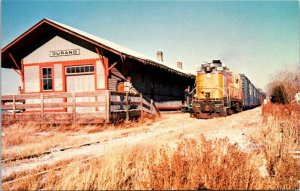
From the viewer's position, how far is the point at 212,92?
52.5 feet

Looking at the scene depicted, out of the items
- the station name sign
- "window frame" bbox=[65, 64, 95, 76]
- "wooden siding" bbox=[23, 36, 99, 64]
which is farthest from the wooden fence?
the station name sign

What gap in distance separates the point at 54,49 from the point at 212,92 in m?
8.63

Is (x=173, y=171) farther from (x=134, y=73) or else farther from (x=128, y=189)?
(x=134, y=73)

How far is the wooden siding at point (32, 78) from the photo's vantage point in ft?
52.3

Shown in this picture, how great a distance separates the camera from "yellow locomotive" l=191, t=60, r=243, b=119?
50.0ft

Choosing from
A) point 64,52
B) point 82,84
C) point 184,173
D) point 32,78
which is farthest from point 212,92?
point 184,173

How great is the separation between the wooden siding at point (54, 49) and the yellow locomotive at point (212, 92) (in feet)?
19.1

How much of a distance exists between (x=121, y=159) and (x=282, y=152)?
2918 millimetres

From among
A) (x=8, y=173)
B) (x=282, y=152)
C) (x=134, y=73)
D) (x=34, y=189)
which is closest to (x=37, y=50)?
(x=134, y=73)

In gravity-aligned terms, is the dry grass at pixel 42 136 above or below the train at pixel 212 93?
below

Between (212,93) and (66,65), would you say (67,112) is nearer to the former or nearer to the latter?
(66,65)

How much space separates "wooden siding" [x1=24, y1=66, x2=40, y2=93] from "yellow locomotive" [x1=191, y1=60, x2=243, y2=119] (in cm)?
838

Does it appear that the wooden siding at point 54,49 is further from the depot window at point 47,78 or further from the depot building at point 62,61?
the depot window at point 47,78

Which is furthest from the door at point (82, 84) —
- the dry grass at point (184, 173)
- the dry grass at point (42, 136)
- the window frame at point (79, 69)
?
the dry grass at point (184, 173)
